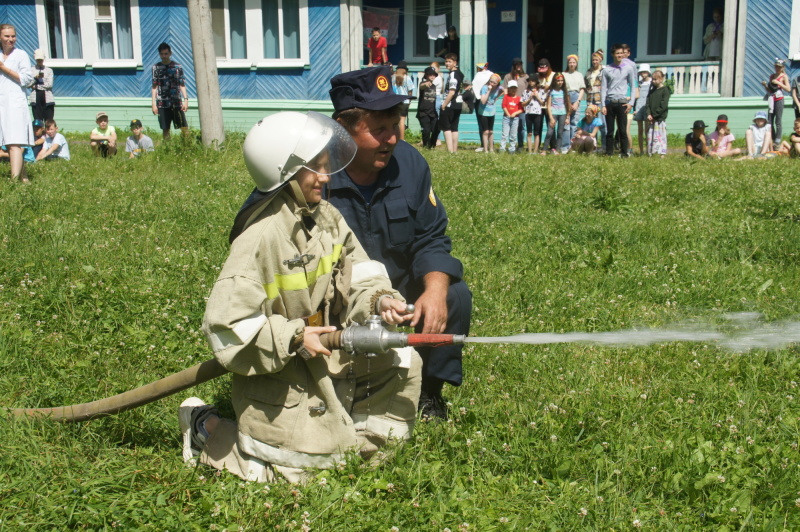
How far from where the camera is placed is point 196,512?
337 centimetres

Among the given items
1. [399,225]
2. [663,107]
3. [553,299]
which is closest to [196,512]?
[399,225]

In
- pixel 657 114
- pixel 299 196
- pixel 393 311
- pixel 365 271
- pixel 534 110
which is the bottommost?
pixel 393 311

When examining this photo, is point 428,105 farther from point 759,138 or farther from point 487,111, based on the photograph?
point 759,138

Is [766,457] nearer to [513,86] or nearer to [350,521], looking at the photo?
[350,521]

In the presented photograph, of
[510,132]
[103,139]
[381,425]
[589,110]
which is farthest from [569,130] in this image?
[381,425]

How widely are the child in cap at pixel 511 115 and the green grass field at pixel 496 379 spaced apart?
7969 mm

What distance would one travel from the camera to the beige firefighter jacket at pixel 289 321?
10.5ft

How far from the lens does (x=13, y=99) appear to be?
1020 centimetres

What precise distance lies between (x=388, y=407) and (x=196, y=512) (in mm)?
966

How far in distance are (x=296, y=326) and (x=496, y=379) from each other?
6.11 ft

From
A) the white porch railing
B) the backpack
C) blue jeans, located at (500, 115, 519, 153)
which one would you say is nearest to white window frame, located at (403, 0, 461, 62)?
the white porch railing

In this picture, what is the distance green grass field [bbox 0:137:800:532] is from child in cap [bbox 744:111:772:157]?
24.2 ft

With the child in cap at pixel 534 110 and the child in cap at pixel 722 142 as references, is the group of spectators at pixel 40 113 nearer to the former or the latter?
the child in cap at pixel 534 110

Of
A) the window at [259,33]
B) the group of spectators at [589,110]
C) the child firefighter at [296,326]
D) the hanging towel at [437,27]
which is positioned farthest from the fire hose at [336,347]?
the hanging towel at [437,27]
